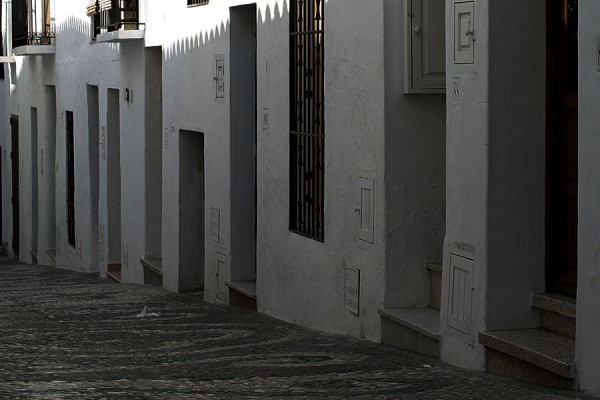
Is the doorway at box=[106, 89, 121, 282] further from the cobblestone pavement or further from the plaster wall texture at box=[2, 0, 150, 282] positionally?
the cobblestone pavement

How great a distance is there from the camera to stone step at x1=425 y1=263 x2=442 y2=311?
8242 millimetres

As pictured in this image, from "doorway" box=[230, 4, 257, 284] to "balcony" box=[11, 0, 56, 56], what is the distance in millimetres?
9539

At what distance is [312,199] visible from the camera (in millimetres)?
10039

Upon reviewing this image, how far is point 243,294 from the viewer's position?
38.7 ft

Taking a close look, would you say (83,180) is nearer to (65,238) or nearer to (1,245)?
(65,238)

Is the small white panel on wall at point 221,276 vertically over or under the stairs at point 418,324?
under

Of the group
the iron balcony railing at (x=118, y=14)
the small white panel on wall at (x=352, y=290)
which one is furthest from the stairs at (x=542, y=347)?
the iron balcony railing at (x=118, y=14)

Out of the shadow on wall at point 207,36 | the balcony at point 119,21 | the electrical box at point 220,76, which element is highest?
the balcony at point 119,21

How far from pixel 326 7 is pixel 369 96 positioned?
115cm

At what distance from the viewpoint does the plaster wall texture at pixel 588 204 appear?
5.89m

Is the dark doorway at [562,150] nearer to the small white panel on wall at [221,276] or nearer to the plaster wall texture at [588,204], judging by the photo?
the plaster wall texture at [588,204]

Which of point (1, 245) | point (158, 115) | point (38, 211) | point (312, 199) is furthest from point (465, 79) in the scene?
point (1, 245)

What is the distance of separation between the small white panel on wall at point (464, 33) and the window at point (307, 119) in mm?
2487

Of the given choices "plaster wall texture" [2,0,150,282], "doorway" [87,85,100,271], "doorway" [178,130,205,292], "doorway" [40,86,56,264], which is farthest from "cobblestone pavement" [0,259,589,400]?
"doorway" [40,86,56,264]
